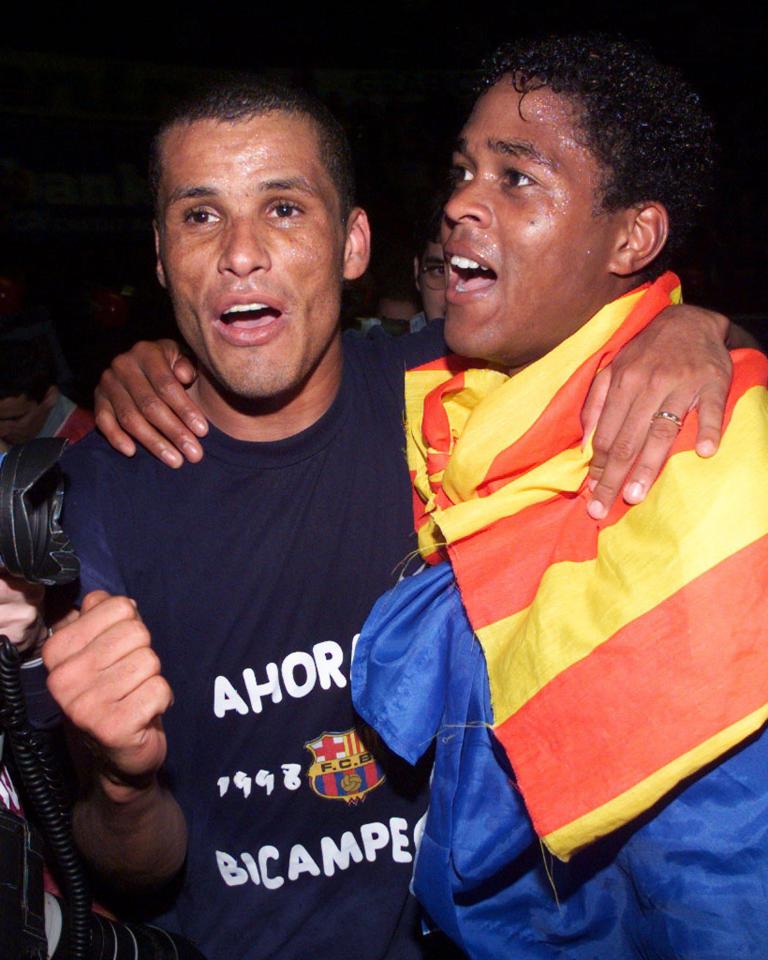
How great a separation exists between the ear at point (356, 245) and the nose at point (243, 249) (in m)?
0.29

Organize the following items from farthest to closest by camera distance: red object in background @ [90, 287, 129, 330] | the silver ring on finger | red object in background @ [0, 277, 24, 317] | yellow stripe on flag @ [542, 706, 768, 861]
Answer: red object in background @ [90, 287, 129, 330]
red object in background @ [0, 277, 24, 317]
the silver ring on finger
yellow stripe on flag @ [542, 706, 768, 861]

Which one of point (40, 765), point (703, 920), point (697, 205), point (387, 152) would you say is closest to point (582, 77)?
point (697, 205)

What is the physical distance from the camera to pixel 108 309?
7.05m

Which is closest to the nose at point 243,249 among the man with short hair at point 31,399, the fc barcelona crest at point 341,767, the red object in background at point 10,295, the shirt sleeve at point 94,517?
the shirt sleeve at point 94,517

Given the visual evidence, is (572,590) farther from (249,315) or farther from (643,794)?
(249,315)

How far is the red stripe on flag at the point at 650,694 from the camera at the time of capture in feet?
4.08

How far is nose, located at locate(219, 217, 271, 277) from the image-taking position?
177 centimetres

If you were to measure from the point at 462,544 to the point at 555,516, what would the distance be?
174 mm

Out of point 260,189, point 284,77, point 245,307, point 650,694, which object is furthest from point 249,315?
point 284,77

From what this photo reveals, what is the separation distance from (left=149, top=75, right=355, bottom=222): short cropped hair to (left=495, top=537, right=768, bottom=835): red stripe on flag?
1.21 meters

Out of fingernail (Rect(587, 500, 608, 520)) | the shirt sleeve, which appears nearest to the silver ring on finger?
fingernail (Rect(587, 500, 608, 520))

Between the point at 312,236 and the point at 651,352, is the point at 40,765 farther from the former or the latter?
the point at 651,352

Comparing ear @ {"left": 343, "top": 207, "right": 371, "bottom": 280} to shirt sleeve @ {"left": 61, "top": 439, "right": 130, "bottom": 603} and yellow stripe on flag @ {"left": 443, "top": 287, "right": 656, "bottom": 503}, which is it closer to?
yellow stripe on flag @ {"left": 443, "top": 287, "right": 656, "bottom": 503}

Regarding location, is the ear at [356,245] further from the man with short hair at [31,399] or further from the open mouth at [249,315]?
the man with short hair at [31,399]
